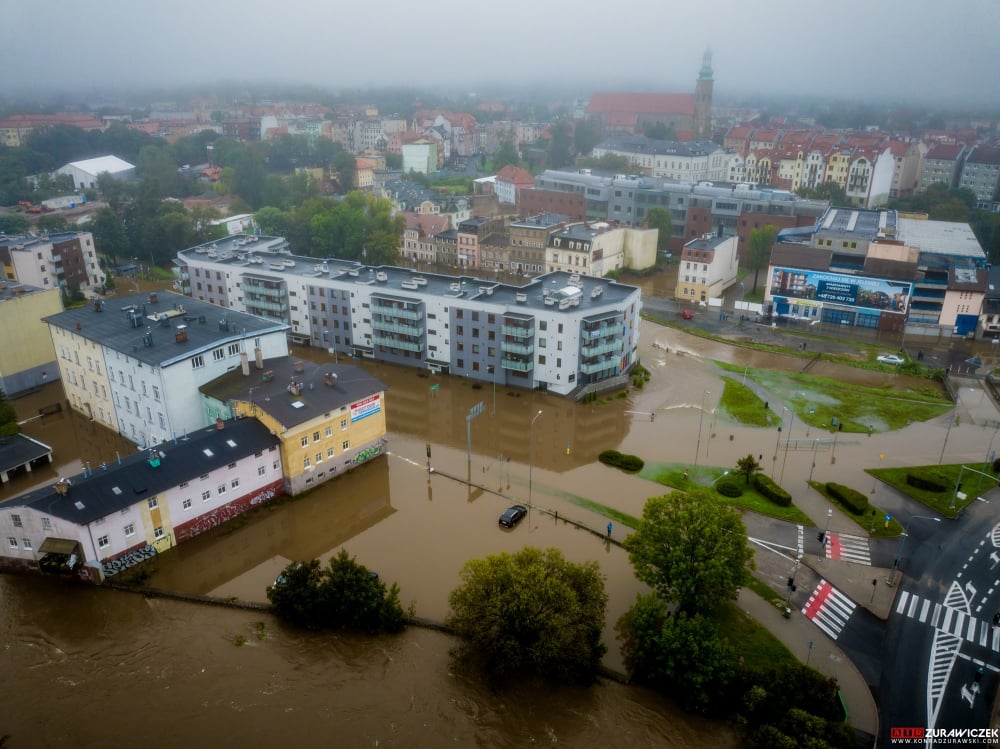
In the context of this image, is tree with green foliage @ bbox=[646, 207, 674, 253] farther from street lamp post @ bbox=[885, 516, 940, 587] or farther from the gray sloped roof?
the gray sloped roof

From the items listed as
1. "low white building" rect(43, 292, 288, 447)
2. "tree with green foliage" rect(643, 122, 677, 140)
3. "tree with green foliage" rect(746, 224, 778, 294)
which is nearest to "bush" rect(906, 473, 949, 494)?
"low white building" rect(43, 292, 288, 447)

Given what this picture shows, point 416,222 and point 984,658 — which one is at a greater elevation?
point 416,222

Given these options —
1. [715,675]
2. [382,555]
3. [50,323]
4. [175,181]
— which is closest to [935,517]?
[715,675]

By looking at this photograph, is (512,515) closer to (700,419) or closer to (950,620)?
(700,419)

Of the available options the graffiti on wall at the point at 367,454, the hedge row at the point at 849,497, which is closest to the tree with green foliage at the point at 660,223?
the hedge row at the point at 849,497

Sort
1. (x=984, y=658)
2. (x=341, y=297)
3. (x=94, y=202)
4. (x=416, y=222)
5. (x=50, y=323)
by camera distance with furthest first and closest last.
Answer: (x=94, y=202) → (x=416, y=222) → (x=341, y=297) → (x=50, y=323) → (x=984, y=658)

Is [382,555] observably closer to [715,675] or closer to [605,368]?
[715,675]
